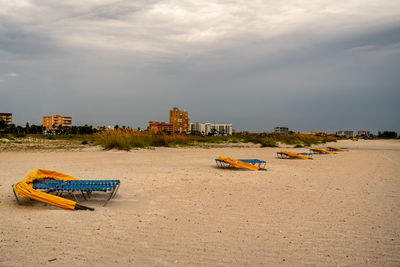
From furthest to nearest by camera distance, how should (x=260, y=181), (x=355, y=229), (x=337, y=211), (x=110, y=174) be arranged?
(x=110, y=174) → (x=260, y=181) → (x=337, y=211) → (x=355, y=229)

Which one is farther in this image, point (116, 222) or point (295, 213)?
point (295, 213)

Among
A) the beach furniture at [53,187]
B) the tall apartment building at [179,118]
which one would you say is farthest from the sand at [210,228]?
the tall apartment building at [179,118]

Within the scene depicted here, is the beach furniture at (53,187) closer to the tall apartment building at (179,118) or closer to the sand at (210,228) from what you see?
the sand at (210,228)

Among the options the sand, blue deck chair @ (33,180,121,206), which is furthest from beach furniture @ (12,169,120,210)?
the sand

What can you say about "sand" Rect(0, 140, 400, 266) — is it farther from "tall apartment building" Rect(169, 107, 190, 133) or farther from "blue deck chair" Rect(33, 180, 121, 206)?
"tall apartment building" Rect(169, 107, 190, 133)

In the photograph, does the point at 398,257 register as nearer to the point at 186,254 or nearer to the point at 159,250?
the point at 186,254

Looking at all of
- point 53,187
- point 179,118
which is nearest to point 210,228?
point 53,187

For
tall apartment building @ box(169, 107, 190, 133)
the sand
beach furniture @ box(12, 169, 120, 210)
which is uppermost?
tall apartment building @ box(169, 107, 190, 133)

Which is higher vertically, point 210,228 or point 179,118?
point 179,118

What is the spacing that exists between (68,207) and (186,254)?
2.42 meters

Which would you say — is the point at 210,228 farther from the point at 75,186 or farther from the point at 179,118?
the point at 179,118

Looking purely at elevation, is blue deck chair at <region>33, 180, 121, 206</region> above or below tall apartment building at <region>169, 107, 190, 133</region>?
below

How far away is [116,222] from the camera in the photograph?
4.53 m

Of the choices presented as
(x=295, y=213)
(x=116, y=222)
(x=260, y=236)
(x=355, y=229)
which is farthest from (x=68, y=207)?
(x=355, y=229)
